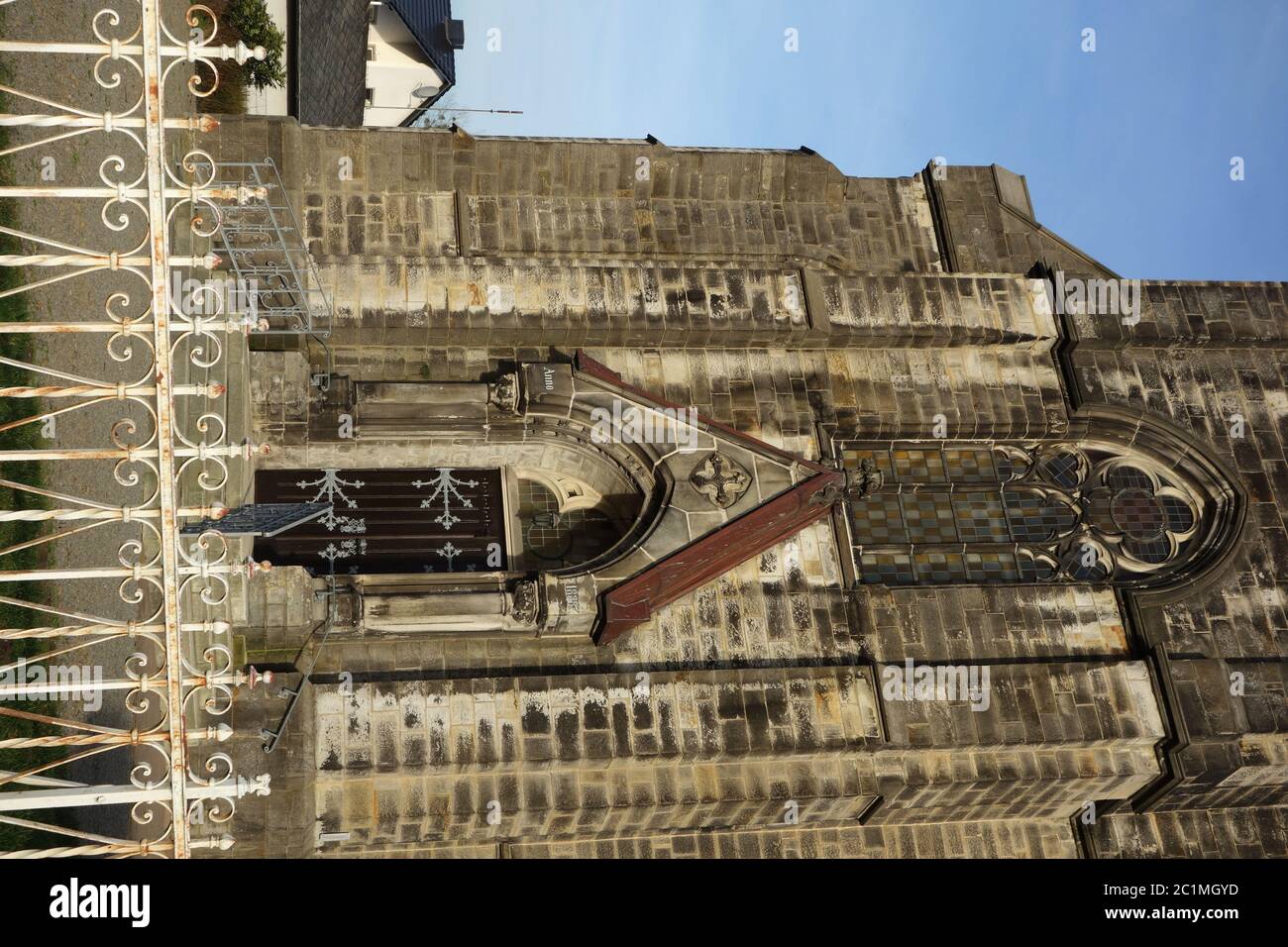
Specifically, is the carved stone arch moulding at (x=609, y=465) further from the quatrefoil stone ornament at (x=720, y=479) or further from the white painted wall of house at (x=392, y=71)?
the white painted wall of house at (x=392, y=71)

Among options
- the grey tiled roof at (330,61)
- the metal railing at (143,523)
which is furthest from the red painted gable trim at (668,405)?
the grey tiled roof at (330,61)

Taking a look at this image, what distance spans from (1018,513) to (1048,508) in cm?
60

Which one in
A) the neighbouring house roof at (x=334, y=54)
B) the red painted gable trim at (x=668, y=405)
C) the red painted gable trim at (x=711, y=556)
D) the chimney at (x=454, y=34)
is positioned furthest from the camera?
the chimney at (x=454, y=34)

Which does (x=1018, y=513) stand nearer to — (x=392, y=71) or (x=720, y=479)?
(x=720, y=479)

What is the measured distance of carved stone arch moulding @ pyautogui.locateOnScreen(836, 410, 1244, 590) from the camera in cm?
1909

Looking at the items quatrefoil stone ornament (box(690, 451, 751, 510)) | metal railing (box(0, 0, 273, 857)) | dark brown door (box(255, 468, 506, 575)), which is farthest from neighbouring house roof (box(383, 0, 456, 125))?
quatrefoil stone ornament (box(690, 451, 751, 510))

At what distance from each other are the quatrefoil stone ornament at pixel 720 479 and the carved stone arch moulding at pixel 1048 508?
2082mm

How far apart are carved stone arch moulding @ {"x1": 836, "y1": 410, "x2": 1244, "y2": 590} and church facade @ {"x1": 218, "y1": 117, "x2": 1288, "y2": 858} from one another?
6cm

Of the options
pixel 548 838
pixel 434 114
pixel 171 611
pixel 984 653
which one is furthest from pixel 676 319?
pixel 434 114

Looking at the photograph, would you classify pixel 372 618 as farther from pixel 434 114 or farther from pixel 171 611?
pixel 434 114

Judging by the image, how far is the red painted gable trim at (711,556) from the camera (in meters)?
16.4

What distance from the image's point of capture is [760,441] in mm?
18203

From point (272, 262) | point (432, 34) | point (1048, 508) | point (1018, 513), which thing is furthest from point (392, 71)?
point (1048, 508)
